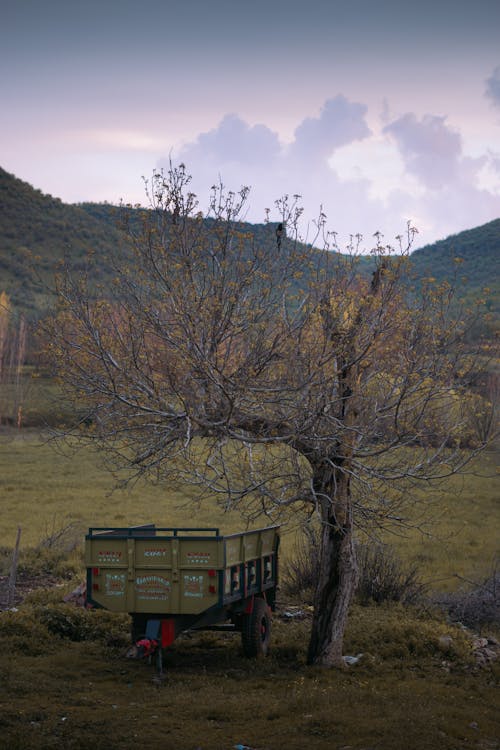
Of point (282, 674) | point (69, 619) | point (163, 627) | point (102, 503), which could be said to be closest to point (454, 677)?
point (282, 674)

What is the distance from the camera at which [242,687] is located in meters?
11.9

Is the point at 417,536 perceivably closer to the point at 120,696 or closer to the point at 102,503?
the point at 102,503

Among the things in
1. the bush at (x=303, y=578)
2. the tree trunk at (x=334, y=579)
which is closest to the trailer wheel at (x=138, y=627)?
the tree trunk at (x=334, y=579)

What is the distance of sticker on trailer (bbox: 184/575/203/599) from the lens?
12.3 metres

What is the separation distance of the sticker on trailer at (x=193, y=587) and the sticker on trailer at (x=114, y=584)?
3.32 ft

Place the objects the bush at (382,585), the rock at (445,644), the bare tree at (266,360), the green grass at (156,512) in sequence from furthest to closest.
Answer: the green grass at (156,512) → the bush at (382,585) → the rock at (445,644) → the bare tree at (266,360)

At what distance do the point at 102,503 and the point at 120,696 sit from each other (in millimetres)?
24705

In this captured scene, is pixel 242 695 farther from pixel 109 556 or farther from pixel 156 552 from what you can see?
pixel 109 556

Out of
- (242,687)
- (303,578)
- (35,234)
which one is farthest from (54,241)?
(242,687)

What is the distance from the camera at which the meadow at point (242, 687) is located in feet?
30.5

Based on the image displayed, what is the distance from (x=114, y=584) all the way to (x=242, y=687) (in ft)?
8.18

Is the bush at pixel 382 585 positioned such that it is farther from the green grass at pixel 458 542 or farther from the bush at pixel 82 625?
the bush at pixel 82 625

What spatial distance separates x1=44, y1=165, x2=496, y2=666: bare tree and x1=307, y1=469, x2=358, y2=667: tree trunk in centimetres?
2

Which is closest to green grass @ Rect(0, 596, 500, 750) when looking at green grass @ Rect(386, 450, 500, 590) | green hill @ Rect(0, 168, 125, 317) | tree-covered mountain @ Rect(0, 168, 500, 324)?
green grass @ Rect(386, 450, 500, 590)
